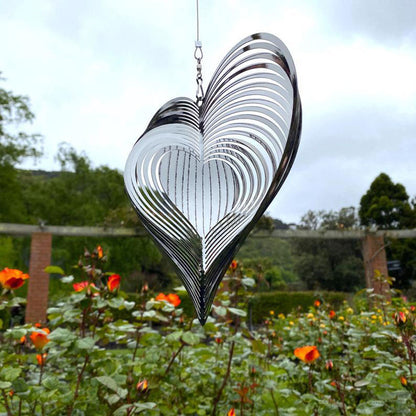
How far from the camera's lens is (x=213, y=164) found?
92cm

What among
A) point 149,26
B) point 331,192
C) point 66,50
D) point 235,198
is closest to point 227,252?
point 235,198

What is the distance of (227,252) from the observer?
74 cm

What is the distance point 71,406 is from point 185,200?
0.74 metres

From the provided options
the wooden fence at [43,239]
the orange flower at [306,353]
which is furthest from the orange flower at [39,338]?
the wooden fence at [43,239]

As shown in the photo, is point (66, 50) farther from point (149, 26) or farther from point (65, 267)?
point (65, 267)

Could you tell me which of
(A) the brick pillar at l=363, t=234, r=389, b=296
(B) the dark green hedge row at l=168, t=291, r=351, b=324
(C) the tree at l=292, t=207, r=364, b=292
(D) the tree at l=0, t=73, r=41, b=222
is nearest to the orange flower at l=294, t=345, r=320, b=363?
(A) the brick pillar at l=363, t=234, r=389, b=296

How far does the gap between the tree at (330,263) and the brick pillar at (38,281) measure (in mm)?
11781

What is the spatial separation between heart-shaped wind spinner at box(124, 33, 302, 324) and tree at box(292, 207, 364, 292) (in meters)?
15.6

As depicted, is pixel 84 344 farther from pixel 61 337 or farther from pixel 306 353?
pixel 306 353

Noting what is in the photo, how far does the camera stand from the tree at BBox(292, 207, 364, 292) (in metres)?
16.6

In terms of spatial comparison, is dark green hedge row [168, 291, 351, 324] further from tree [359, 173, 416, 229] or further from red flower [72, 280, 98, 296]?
red flower [72, 280, 98, 296]

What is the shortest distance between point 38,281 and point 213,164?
595 cm

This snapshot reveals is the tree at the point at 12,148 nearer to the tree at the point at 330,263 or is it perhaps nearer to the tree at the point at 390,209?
the tree at the point at 330,263

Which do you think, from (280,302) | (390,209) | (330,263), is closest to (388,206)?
(390,209)
